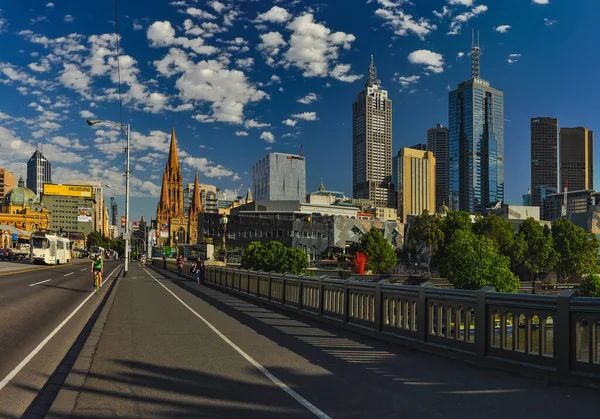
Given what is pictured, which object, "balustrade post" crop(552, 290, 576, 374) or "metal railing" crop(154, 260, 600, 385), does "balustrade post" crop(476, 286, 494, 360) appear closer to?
"metal railing" crop(154, 260, 600, 385)

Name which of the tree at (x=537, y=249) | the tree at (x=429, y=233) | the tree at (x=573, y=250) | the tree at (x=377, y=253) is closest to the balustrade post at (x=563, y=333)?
the tree at (x=537, y=249)

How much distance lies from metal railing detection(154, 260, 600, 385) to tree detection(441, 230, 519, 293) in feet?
211

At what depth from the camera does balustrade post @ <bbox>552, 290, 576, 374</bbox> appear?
6.71 m

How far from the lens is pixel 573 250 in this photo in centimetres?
10025

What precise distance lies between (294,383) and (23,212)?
188517 mm

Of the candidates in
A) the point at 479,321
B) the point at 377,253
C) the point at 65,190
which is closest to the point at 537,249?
the point at 377,253

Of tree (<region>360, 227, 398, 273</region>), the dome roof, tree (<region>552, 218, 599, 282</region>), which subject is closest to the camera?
tree (<region>552, 218, 599, 282</region>)

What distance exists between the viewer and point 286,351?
9547mm

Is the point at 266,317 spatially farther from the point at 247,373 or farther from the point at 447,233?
the point at 447,233

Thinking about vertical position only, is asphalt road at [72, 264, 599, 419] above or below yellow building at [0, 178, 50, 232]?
below

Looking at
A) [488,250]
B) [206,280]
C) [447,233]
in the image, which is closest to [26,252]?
[206,280]

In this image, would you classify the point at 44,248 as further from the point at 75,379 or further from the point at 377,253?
the point at 377,253

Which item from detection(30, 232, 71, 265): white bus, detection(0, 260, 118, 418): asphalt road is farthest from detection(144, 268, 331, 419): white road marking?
detection(30, 232, 71, 265): white bus

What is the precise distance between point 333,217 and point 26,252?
3170 inches
